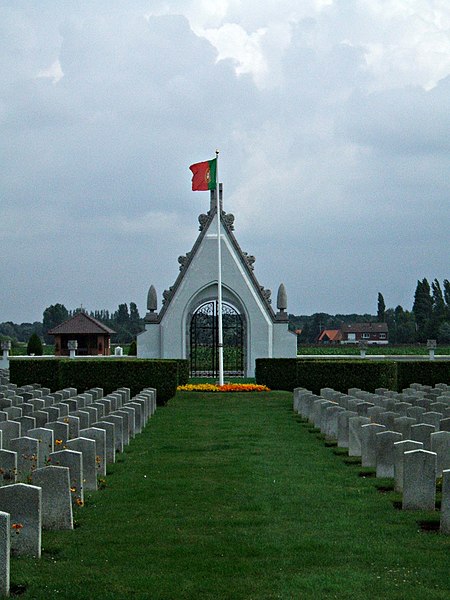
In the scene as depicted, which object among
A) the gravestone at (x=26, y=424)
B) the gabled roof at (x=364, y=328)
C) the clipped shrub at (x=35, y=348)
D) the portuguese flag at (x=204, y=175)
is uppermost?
the portuguese flag at (x=204, y=175)

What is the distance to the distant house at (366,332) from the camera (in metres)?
108

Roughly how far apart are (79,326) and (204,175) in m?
22.9

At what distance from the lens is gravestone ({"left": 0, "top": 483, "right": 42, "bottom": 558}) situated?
8.03 metres

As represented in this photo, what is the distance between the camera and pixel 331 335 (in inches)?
4811

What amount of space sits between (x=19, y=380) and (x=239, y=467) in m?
18.2

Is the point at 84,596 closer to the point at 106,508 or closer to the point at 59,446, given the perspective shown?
the point at 106,508

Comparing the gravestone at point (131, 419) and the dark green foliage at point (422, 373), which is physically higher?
the dark green foliage at point (422, 373)

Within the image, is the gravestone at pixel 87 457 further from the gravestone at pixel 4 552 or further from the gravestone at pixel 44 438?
the gravestone at pixel 4 552

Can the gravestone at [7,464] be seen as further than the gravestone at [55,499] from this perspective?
A: Yes

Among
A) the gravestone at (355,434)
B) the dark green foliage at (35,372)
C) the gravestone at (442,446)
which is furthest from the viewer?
the dark green foliage at (35,372)

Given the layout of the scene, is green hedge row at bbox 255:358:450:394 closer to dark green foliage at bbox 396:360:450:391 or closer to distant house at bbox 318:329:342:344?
dark green foliage at bbox 396:360:450:391

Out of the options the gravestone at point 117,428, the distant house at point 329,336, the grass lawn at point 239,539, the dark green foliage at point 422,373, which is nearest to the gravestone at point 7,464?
the grass lawn at point 239,539

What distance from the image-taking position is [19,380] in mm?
29938

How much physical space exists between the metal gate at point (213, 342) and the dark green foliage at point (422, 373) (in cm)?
933
